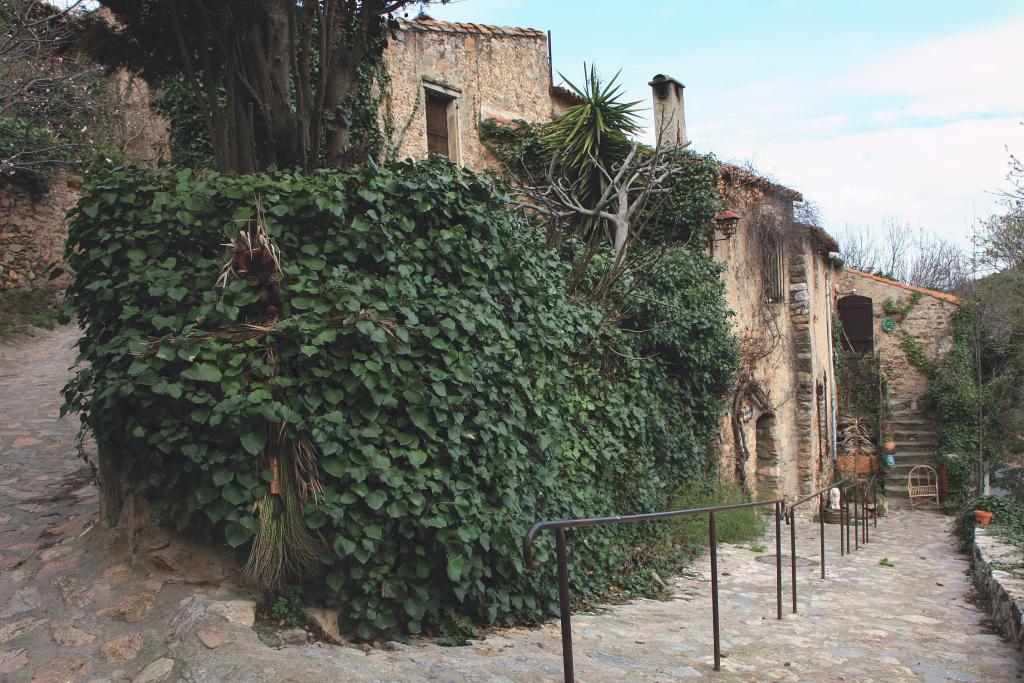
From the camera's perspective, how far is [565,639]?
299 centimetres

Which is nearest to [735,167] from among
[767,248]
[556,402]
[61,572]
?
[767,248]

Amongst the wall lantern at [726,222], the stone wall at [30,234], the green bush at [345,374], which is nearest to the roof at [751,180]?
the wall lantern at [726,222]

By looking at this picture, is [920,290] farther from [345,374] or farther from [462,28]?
[345,374]

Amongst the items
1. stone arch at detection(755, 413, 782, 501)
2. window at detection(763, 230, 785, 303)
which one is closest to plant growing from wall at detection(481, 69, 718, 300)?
window at detection(763, 230, 785, 303)

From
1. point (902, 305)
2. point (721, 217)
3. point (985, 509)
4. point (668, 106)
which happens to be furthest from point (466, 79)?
point (902, 305)

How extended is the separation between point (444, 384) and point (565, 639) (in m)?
1.75

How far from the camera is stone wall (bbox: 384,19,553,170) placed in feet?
38.3

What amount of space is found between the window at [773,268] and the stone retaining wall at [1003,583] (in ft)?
20.4

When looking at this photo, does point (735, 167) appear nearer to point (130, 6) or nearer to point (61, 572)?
point (130, 6)

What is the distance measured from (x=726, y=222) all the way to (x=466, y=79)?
4847mm

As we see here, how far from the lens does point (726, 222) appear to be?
36.9 ft

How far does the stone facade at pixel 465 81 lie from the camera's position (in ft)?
38.3

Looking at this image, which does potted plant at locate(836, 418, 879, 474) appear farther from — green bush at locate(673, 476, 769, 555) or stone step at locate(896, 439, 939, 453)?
green bush at locate(673, 476, 769, 555)

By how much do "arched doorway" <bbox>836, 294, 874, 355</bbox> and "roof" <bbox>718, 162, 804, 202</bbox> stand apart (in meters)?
6.73
